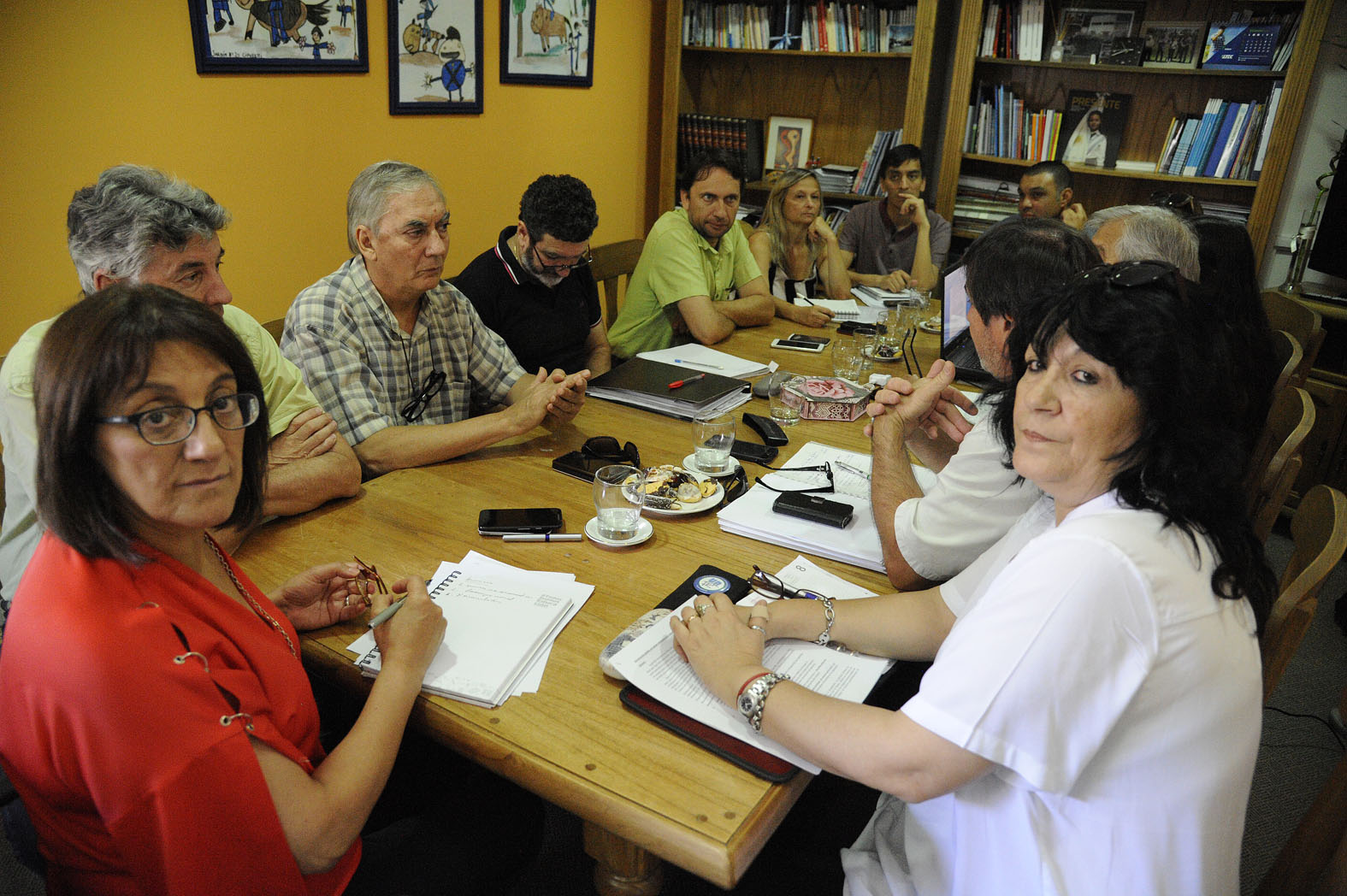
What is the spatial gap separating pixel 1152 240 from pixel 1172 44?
2628 millimetres

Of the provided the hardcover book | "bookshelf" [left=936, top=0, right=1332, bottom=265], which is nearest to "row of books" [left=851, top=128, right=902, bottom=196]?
"bookshelf" [left=936, top=0, right=1332, bottom=265]

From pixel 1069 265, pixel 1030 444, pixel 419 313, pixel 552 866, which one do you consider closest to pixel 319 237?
pixel 419 313

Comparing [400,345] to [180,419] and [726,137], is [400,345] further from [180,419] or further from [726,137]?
[726,137]

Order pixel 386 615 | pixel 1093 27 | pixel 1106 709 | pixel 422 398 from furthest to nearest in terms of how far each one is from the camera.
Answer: pixel 1093 27
pixel 422 398
pixel 386 615
pixel 1106 709

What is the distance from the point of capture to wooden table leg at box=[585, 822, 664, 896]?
108 cm

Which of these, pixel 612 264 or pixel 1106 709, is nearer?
pixel 1106 709

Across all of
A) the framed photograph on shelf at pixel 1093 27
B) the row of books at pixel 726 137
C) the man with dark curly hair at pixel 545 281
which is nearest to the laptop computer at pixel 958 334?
the man with dark curly hair at pixel 545 281

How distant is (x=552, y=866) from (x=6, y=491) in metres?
1.23

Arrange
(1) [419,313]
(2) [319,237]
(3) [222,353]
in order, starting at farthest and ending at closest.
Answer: (2) [319,237] → (1) [419,313] → (3) [222,353]

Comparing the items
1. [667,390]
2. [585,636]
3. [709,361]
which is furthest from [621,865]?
[709,361]

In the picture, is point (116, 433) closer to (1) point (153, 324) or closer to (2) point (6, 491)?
(1) point (153, 324)

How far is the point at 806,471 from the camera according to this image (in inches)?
74.6

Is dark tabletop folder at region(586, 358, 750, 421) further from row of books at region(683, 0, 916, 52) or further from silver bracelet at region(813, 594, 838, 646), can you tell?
row of books at region(683, 0, 916, 52)

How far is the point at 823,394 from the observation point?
2279 millimetres
